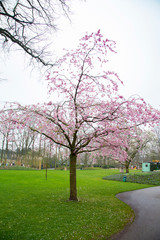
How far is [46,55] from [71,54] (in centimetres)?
454

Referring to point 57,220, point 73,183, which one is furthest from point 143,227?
point 73,183

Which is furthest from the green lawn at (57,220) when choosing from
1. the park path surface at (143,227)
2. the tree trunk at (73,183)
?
the tree trunk at (73,183)

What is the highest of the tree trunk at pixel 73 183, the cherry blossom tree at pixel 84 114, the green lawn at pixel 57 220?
the cherry blossom tree at pixel 84 114

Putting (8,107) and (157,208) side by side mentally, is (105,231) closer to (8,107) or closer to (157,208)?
(157,208)

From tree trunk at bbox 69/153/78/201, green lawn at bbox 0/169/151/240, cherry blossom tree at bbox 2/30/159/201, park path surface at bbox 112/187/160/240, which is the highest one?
cherry blossom tree at bbox 2/30/159/201

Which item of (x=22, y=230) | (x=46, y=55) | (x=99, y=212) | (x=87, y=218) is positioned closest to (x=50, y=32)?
(x=46, y=55)

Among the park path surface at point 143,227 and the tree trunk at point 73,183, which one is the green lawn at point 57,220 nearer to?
the park path surface at point 143,227

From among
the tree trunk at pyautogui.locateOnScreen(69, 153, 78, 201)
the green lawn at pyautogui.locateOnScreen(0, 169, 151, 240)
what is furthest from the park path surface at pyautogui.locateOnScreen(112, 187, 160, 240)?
the tree trunk at pyautogui.locateOnScreen(69, 153, 78, 201)

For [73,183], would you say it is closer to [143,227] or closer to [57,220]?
[57,220]

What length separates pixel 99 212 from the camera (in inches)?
341

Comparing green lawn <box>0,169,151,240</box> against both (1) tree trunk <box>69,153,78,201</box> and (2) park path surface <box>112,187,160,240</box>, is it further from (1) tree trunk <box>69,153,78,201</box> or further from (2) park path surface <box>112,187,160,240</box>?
(1) tree trunk <box>69,153,78,201</box>

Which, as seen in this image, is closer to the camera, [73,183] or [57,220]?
[57,220]

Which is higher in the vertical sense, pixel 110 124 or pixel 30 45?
pixel 30 45

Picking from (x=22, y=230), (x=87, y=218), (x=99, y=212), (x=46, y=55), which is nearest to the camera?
(x=22, y=230)
